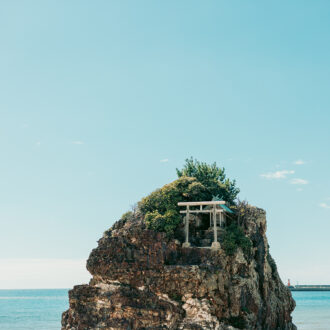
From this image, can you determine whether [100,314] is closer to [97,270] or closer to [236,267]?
[97,270]

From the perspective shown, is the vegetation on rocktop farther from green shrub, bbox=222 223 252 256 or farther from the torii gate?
green shrub, bbox=222 223 252 256

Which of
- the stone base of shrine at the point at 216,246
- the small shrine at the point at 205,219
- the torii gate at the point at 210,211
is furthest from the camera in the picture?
the small shrine at the point at 205,219

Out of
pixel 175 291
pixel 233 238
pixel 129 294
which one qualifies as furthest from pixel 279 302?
pixel 129 294

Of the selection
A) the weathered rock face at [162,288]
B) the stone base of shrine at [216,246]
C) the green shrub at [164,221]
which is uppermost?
the green shrub at [164,221]

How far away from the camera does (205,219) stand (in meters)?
35.8


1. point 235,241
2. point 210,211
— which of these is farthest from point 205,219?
point 235,241

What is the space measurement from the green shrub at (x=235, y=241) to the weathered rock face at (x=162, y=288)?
41 centimetres

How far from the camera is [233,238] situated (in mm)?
32219

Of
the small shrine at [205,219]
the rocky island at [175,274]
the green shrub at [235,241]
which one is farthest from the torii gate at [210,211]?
the green shrub at [235,241]

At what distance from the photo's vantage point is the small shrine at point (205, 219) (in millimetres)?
32406

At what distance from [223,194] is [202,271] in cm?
1109

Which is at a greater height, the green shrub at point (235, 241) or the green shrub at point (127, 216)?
the green shrub at point (127, 216)

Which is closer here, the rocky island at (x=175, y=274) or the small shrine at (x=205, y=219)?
the rocky island at (x=175, y=274)

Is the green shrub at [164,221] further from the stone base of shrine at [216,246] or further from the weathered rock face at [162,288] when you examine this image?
the stone base of shrine at [216,246]
